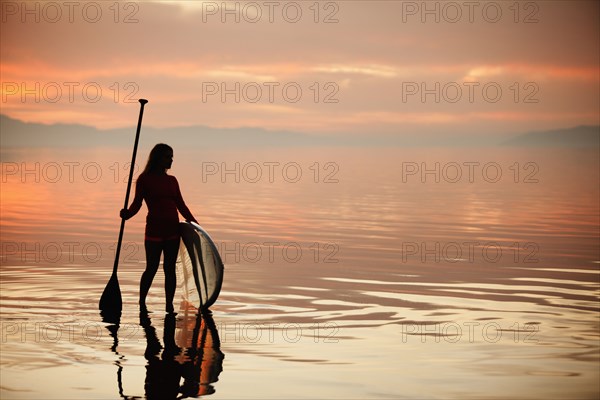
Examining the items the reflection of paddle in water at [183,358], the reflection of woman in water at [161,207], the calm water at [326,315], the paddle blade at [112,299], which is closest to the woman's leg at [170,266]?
the reflection of woman in water at [161,207]

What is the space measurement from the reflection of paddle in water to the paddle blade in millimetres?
368

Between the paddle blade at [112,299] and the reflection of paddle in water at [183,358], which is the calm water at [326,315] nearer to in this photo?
the reflection of paddle in water at [183,358]

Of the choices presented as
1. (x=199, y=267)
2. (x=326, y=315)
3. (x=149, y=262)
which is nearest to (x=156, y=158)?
(x=149, y=262)

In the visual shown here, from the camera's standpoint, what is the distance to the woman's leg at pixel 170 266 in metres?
10.9

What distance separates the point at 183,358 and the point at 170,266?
260 cm

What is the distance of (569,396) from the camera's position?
7324mm

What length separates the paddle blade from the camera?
35.2 ft

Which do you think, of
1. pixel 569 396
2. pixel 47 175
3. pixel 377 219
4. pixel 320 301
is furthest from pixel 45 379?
pixel 47 175

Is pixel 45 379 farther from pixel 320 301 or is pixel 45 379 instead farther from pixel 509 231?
pixel 509 231

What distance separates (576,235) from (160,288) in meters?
10.8

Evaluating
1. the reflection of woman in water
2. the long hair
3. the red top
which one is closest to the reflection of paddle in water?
the reflection of woman in water

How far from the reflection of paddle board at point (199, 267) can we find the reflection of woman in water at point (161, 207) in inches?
10.0

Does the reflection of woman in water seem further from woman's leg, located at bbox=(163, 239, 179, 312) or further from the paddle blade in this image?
the paddle blade

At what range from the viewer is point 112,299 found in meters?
10.8
